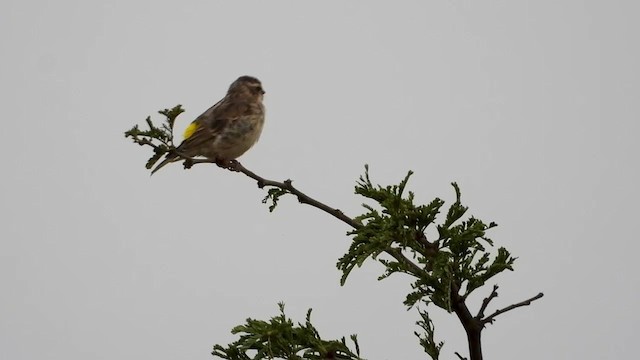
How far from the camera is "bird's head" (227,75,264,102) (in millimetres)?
9112

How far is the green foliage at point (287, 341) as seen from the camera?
4.25 metres

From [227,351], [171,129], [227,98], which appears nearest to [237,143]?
[227,98]

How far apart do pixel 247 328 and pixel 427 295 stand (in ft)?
3.93

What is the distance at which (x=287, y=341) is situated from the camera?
432 cm

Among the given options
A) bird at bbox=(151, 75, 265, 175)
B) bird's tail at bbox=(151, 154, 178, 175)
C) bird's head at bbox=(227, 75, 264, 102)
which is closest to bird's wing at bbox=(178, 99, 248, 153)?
bird at bbox=(151, 75, 265, 175)

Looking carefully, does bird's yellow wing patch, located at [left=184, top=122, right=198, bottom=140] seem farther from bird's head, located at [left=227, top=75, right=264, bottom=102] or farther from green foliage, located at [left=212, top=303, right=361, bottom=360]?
green foliage, located at [left=212, top=303, right=361, bottom=360]

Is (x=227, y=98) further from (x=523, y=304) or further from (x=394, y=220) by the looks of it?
(x=523, y=304)

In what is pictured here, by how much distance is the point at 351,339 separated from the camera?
4285 mm

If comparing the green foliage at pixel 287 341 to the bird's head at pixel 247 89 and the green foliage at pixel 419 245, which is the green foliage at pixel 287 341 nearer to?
the green foliage at pixel 419 245

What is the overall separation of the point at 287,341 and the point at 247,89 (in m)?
5.52

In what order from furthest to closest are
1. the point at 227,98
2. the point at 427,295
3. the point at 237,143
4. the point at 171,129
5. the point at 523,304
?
the point at 227,98, the point at 237,143, the point at 171,129, the point at 427,295, the point at 523,304

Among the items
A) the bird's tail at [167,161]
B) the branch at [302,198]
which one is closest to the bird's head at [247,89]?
the bird's tail at [167,161]

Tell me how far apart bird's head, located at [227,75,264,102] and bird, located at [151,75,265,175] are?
15 mm

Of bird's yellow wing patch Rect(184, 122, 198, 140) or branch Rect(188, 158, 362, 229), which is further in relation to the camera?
bird's yellow wing patch Rect(184, 122, 198, 140)
